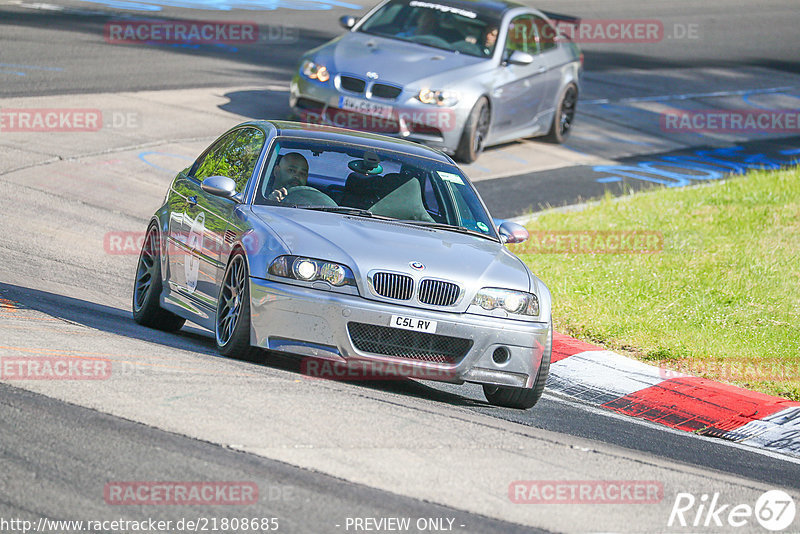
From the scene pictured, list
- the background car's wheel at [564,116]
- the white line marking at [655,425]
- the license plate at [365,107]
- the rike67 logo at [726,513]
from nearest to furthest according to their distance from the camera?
the rike67 logo at [726,513] → the white line marking at [655,425] → the license plate at [365,107] → the background car's wheel at [564,116]

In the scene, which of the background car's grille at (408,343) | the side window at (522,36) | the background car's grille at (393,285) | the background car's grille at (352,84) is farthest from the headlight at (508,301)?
the side window at (522,36)

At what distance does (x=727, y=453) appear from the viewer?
7832 millimetres

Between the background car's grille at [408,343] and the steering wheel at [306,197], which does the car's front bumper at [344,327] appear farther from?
the steering wheel at [306,197]

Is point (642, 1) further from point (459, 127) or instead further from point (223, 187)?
point (223, 187)

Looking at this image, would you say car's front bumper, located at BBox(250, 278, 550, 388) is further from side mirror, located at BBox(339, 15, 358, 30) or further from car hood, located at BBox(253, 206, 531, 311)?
side mirror, located at BBox(339, 15, 358, 30)

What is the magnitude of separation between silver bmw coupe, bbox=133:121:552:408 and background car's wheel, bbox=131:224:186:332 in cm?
2

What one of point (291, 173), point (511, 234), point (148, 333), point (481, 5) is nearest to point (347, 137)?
point (291, 173)

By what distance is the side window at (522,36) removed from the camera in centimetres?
1769

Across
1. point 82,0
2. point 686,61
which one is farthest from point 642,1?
point 82,0

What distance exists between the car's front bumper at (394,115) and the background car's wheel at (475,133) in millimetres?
105

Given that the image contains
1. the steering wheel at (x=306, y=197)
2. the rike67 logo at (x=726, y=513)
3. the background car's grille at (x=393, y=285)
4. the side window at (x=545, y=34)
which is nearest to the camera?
the rike67 logo at (x=726, y=513)

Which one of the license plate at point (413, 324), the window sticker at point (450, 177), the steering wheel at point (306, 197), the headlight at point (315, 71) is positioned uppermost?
the window sticker at point (450, 177)

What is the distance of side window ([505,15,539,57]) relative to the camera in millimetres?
17688

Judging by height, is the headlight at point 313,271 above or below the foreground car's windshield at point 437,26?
below
